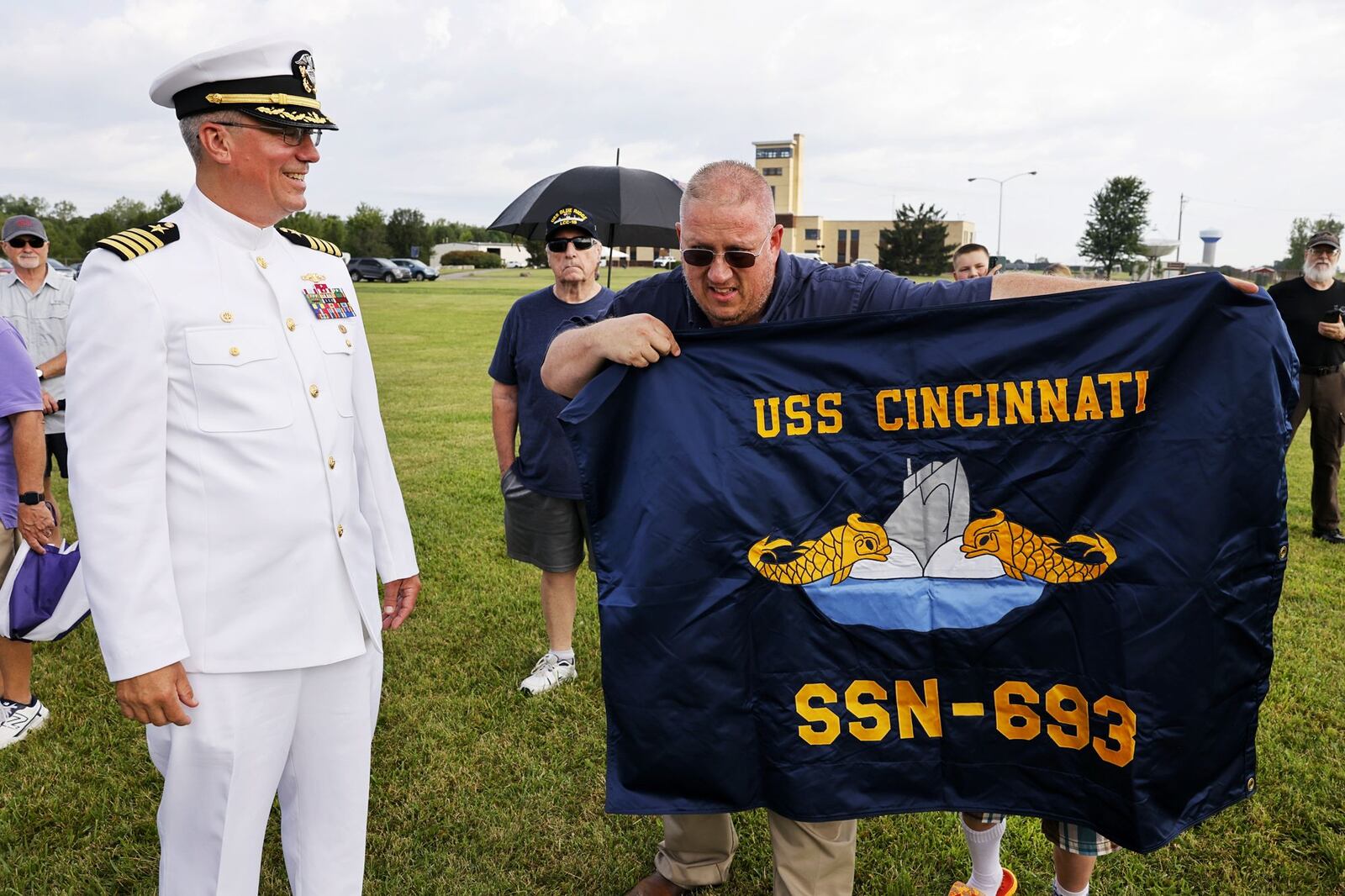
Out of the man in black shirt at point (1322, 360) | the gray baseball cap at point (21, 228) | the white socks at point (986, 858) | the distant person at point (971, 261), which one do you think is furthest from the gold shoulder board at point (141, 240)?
the man in black shirt at point (1322, 360)

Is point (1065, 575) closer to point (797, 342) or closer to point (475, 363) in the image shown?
point (797, 342)

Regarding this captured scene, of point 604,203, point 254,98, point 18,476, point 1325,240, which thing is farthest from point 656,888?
point 1325,240

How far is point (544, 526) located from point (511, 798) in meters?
1.36

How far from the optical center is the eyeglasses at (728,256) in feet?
8.38

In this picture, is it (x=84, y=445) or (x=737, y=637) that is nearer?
(x=84, y=445)

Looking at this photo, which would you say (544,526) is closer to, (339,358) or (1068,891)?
(339,358)

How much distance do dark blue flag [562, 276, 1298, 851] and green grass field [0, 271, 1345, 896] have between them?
0.99 metres

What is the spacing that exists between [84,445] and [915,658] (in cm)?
207

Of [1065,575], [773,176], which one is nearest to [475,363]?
[1065,575]

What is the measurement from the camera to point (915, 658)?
2490 mm

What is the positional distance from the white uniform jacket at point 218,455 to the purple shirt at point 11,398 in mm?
2260

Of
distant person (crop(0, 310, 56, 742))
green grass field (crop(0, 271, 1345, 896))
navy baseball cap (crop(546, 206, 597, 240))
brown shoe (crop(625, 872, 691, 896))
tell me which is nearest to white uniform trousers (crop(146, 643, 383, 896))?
green grass field (crop(0, 271, 1345, 896))

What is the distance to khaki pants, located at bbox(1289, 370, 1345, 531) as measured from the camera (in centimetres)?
728

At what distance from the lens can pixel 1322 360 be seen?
7.56 meters
